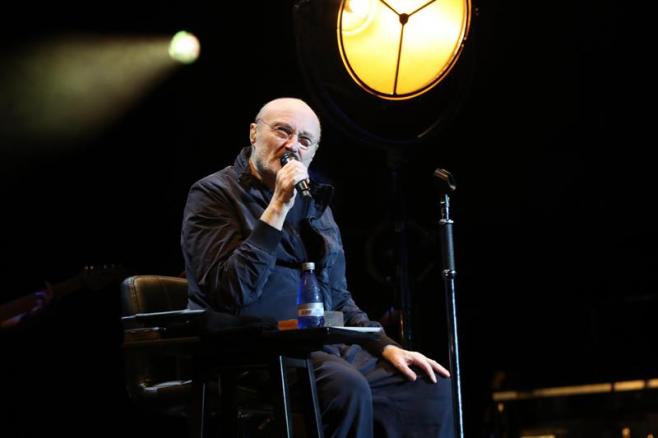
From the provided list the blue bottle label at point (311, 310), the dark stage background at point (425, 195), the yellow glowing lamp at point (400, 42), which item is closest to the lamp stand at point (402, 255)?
the yellow glowing lamp at point (400, 42)

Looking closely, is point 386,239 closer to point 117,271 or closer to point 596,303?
point 596,303

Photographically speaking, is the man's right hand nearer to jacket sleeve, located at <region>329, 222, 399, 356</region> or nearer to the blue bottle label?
the blue bottle label

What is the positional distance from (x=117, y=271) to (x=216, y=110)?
3.67 feet

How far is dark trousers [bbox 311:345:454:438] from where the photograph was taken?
2.13 metres

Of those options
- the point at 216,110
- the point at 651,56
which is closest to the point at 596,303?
the point at 651,56

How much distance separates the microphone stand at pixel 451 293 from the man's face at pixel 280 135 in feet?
1.51

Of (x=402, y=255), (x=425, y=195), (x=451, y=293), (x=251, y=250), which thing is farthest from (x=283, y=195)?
(x=425, y=195)

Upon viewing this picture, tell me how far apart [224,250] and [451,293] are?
2.19 ft

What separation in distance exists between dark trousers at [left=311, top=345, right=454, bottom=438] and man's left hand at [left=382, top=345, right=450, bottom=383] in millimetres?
22

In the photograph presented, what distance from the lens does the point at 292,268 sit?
2.52 metres

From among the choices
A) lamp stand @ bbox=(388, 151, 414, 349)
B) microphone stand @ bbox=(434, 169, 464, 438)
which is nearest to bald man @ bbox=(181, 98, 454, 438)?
microphone stand @ bbox=(434, 169, 464, 438)

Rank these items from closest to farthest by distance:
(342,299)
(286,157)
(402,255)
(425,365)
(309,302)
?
(309,302) < (425,365) < (286,157) < (342,299) < (402,255)

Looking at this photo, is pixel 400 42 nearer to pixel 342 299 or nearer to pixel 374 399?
pixel 342 299

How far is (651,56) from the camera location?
4527 mm
